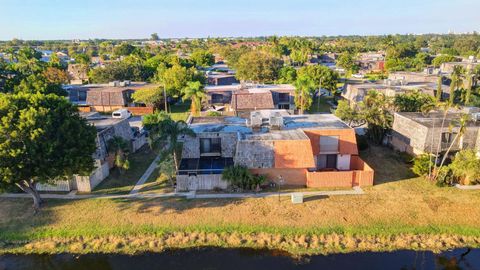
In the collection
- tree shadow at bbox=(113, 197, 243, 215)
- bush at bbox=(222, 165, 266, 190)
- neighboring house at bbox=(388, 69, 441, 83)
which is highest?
neighboring house at bbox=(388, 69, 441, 83)

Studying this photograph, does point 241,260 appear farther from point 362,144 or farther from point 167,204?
point 362,144

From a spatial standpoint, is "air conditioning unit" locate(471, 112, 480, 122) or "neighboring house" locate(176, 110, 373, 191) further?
"air conditioning unit" locate(471, 112, 480, 122)

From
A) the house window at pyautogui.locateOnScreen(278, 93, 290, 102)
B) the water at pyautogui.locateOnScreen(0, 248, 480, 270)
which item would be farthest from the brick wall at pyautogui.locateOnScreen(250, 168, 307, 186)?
the house window at pyautogui.locateOnScreen(278, 93, 290, 102)

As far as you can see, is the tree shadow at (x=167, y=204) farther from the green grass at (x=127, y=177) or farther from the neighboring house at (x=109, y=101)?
the neighboring house at (x=109, y=101)

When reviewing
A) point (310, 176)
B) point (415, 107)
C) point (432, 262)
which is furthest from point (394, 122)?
point (432, 262)

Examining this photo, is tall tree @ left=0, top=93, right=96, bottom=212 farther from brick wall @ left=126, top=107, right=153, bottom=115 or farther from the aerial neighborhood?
brick wall @ left=126, top=107, right=153, bottom=115

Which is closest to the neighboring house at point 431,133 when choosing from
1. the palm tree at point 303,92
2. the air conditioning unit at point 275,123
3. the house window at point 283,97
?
the air conditioning unit at point 275,123

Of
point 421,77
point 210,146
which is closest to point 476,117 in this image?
point 210,146

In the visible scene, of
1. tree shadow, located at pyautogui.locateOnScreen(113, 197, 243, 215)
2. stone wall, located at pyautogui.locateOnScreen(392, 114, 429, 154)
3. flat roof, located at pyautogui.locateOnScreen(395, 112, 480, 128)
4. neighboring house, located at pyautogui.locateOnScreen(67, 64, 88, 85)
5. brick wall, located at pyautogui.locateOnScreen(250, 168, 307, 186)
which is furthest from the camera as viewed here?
neighboring house, located at pyautogui.locateOnScreen(67, 64, 88, 85)
